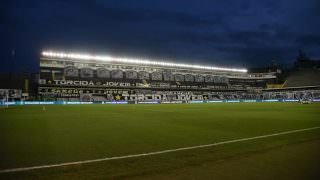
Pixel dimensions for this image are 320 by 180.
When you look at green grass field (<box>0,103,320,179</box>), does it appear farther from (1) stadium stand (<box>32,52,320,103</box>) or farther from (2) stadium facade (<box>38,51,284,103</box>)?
(1) stadium stand (<box>32,52,320,103</box>)

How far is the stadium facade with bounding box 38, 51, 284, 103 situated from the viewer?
7788cm

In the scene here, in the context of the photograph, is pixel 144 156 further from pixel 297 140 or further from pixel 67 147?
pixel 297 140

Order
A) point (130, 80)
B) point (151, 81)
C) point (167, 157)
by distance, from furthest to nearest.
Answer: point (151, 81) < point (130, 80) < point (167, 157)

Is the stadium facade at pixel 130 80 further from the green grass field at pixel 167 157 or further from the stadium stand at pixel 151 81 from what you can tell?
the green grass field at pixel 167 157

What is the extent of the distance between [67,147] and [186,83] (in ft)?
313

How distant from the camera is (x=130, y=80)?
92.3m

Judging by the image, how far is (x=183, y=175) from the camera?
657cm

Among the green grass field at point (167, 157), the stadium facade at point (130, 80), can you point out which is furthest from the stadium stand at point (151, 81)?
the green grass field at point (167, 157)

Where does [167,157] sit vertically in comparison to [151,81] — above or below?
below

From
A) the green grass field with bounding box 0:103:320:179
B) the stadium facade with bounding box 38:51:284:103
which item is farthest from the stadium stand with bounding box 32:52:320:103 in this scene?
the green grass field with bounding box 0:103:320:179

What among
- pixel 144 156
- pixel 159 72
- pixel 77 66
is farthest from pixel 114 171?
pixel 159 72

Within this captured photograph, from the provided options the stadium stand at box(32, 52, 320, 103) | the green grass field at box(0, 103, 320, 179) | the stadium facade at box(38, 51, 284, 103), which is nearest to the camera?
the green grass field at box(0, 103, 320, 179)

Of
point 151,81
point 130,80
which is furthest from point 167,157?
point 151,81

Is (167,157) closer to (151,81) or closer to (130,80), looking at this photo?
(130,80)
